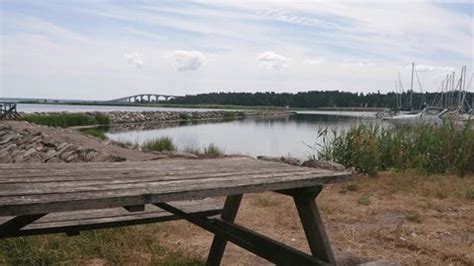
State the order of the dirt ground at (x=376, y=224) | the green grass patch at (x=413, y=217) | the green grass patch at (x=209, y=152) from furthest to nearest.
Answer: the green grass patch at (x=209, y=152) < the green grass patch at (x=413, y=217) < the dirt ground at (x=376, y=224)

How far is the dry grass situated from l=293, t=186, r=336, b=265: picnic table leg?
1131 millimetres

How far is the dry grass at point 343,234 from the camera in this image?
3.48 metres

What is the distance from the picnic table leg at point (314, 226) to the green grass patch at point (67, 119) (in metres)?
23.1

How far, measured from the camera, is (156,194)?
1758 mm

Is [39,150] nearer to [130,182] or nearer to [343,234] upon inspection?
[343,234]

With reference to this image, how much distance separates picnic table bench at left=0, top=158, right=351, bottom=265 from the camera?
1.64 metres

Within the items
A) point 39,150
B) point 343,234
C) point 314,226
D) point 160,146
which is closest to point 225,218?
point 314,226

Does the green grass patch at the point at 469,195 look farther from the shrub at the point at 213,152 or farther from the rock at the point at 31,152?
the rock at the point at 31,152

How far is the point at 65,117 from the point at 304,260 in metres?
25.8

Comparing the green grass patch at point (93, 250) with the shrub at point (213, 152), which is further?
the shrub at point (213, 152)

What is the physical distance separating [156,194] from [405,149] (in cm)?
745

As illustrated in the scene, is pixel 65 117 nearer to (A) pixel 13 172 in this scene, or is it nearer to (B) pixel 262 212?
(B) pixel 262 212

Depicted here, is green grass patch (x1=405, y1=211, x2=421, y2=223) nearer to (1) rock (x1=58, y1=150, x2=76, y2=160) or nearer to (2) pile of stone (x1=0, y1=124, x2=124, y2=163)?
(2) pile of stone (x1=0, y1=124, x2=124, y2=163)

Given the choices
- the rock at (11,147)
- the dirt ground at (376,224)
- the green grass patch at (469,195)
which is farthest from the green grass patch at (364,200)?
the rock at (11,147)
